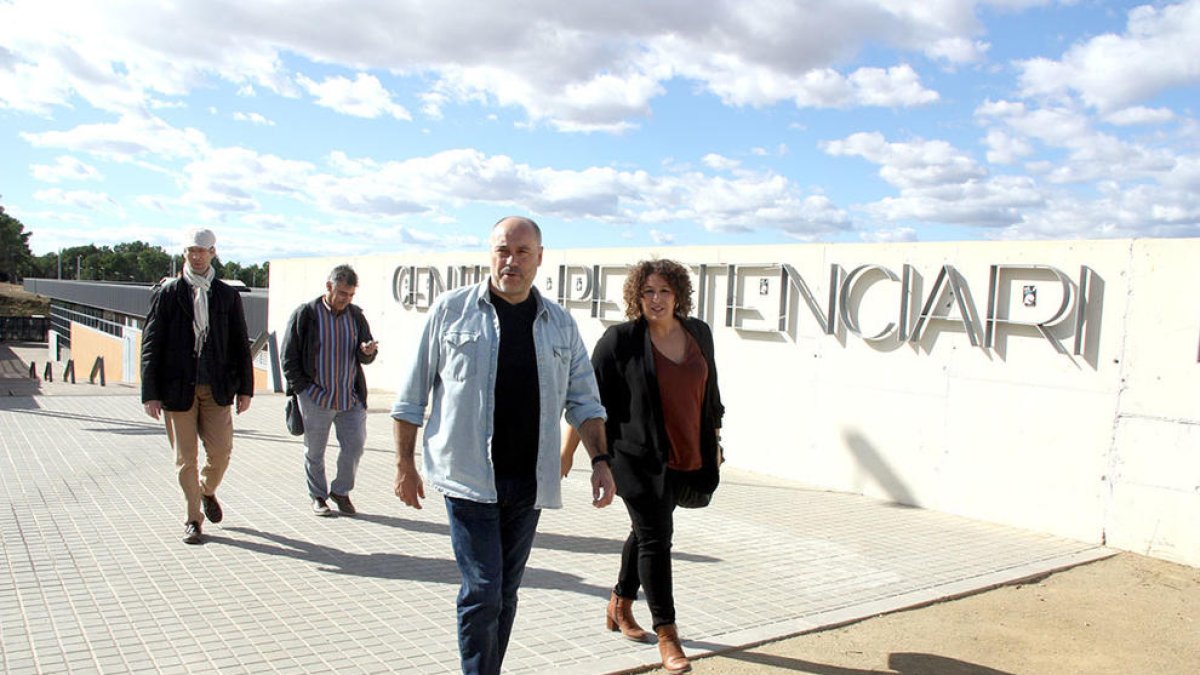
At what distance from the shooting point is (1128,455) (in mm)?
6012

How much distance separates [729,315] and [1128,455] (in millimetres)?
3860

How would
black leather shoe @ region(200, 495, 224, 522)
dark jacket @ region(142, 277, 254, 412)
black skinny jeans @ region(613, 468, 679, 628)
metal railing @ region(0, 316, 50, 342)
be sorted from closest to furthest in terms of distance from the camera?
black skinny jeans @ region(613, 468, 679, 628) → dark jacket @ region(142, 277, 254, 412) → black leather shoe @ region(200, 495, 224, 522) → metal railing @ region(0, 316, 50, 342)

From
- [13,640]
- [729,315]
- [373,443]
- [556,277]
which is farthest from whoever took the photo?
[556,277]

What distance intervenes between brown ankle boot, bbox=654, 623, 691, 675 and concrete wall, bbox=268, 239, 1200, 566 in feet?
12.8

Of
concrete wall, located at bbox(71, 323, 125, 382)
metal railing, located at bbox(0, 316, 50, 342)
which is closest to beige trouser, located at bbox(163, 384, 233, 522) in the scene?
concrete wall, located at bbox(71, 323, 125, 382)

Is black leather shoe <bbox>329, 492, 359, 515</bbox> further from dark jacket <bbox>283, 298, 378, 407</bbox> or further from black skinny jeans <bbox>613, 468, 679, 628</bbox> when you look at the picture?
black skinny jeans <bbox>613, 468, 679, 628</bbox>

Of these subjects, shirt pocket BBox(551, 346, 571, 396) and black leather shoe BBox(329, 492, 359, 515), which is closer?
shirt pocket BBox(551, 346, 571, 396)

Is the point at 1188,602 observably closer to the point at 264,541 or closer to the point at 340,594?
the point at 340,594

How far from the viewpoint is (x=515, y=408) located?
3.00 m

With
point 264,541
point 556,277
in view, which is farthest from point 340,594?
point 556,277

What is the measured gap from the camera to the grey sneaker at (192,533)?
5398 mm

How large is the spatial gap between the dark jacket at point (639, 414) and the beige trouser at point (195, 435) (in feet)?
8.90

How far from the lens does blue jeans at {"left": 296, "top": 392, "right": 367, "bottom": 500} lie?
6.30 metres

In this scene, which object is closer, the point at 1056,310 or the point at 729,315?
the point at 1056,310
